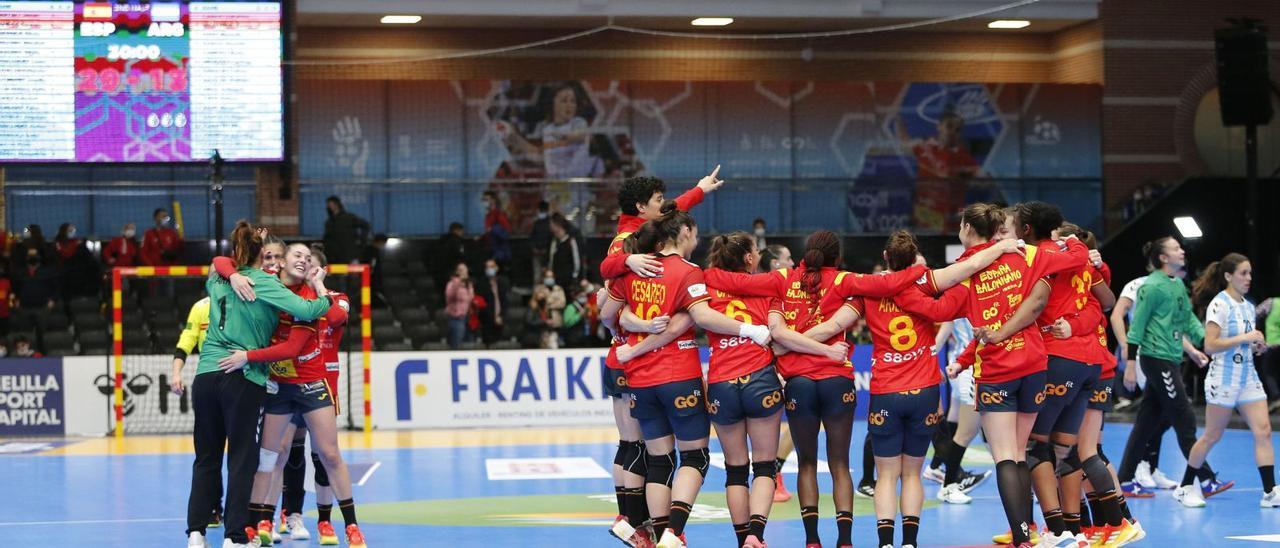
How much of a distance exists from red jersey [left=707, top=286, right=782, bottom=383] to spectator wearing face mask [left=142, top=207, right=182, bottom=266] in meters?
14.8

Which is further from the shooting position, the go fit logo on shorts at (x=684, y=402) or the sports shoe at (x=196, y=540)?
the sports shoe at (x=196, y=540)

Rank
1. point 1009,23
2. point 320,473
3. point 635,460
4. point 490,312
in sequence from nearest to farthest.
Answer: point 635,460, point 320,473, point 490,312, point 1009,23

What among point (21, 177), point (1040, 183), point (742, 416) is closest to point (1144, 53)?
point (1040, 183)

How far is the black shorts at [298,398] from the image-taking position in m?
8.32

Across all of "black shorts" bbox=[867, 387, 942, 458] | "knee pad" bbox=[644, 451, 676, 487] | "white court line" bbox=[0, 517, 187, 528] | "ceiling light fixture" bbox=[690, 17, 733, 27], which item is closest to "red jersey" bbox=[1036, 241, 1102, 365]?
"black shorts" bbox=[867, 387, 942, 458]

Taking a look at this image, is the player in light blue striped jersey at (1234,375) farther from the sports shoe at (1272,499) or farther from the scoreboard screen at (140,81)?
the scoreboard screen at (140,81)

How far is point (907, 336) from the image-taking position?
24.9 ft

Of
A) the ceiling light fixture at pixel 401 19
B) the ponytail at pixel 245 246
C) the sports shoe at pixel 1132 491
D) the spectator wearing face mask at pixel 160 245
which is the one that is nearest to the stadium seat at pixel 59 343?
the spectator wearing face mask at pixel 160 245

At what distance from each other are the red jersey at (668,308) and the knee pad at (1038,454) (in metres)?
1.96

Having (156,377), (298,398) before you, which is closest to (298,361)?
(298,398)

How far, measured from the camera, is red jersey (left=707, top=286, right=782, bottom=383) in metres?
7.54

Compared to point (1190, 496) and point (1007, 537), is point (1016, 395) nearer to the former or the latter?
point (1007, 537)

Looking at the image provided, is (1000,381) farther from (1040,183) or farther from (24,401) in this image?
(1040,183)

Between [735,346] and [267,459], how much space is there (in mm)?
3015
